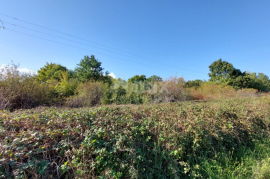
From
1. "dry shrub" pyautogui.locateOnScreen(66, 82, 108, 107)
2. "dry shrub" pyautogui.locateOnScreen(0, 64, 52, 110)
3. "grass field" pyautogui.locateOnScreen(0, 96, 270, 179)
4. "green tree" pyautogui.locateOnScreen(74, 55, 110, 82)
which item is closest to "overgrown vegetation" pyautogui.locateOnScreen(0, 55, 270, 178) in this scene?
"grass field" pyautogui.locateOnScreen(0, 96, 270, 179)

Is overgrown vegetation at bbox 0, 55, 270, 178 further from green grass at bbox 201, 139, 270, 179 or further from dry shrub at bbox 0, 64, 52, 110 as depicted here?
dry shrub at bbox 0, 64, 52, 110

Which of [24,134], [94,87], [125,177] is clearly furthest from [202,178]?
[94,87]

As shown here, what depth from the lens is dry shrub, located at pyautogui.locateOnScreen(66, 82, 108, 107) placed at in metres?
6.11

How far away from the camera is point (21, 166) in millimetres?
1177

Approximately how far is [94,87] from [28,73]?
3.38 meters

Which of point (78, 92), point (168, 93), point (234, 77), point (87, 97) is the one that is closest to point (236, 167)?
point (168, 93)

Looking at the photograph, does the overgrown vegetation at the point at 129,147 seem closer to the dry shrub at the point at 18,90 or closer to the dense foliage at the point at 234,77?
the dry shrub at the point at 18,90

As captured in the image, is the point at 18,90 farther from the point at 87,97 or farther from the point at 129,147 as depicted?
the point at 129,147

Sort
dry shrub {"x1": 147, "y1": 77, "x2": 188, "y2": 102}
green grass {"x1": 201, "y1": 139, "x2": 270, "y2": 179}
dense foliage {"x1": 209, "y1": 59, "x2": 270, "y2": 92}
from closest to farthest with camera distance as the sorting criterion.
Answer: green grass {"x1": 201, "y1": 139, "x2": 270, "y2": 179}
dry shrub {"x1": 147, "y1": 77, "x2": 188, "y2": 102}
dense foliage {"x1": 209, "y1": 59, "x2": 270, "y2": 92}

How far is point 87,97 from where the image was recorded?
6.73 metres

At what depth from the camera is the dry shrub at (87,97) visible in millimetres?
6114

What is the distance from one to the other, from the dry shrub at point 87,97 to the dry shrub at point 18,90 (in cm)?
140

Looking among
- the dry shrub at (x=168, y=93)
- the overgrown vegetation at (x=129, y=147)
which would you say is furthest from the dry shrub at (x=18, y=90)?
the dry shrub at (x=168, y=93)

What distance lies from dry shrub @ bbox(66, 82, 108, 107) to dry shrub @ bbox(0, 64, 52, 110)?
1.40 metres
